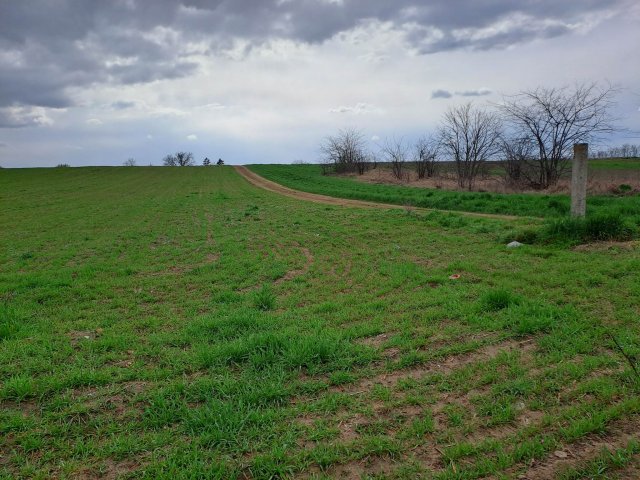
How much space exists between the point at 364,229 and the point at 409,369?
28.2 feet

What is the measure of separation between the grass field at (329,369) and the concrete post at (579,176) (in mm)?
1481

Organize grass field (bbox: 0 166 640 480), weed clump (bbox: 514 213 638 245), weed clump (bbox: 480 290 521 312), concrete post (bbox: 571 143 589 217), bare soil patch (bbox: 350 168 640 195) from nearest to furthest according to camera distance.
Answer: grass field (bbox: 0 166 640 480), weed clump (bbox: 480 290 521 312), weed clump (bbox: 514 213 638 245), concrete post (bbox: 571 143 589 217), bare soil patch (bbox: 350 168 640 195)

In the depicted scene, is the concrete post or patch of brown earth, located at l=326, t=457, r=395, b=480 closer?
patch of brown earth, located at l=326, t=457, r=395, b=480

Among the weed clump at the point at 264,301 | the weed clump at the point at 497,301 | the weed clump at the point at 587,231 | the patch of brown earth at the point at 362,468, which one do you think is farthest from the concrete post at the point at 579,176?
the patch of brown earth at the point at 362,468

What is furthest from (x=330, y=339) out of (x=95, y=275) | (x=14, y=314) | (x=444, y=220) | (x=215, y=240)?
(x=444, y=220)

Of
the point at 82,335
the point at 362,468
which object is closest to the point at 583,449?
the point at 362,468

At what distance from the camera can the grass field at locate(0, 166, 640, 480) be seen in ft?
9.79

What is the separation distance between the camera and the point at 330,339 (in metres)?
4.70

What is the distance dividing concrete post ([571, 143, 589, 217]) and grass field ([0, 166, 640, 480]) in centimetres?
148

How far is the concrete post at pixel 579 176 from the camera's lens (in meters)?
9.30

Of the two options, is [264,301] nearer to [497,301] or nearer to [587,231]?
[497,301]

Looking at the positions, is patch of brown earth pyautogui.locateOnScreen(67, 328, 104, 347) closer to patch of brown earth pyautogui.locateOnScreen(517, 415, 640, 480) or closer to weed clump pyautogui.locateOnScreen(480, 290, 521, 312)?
patch of brown earth pyautogui.locateOnScreen(517, 415, 640, 480)

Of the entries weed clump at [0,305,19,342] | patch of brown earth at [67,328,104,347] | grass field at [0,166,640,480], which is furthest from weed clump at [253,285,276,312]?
weed clump at [0,305,19,342]

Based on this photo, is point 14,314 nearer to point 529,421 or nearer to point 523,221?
point 529,421
